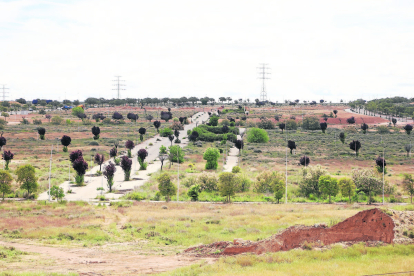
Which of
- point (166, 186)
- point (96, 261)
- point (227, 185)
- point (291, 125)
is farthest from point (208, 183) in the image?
point (291, 125)

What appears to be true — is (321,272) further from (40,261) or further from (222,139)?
(222,139)

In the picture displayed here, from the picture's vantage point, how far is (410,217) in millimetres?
22344

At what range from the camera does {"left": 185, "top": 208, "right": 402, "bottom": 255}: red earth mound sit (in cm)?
2184

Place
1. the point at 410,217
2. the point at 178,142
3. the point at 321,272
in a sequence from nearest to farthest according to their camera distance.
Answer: the point at 321,272 < the point at 410,217 < the point at 178,142

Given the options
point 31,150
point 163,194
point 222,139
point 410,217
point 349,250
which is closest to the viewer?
point 349,250

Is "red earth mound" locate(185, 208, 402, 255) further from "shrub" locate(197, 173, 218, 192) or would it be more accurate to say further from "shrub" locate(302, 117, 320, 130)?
"shrub" locate(302, 117, 320, 130)

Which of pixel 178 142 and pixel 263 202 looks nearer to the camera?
pixel 263 202

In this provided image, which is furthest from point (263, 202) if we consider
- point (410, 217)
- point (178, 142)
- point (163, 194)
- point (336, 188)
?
point (178, 142)

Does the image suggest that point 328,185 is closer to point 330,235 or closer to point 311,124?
point 330,235

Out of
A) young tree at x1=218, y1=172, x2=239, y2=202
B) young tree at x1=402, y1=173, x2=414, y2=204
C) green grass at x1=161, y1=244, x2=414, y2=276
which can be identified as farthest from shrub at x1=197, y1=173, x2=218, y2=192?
green grass at x1=161, y1=244, x2=414, y2=276

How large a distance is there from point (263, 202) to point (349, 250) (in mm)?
23343

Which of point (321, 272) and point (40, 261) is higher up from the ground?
point (321, 272)

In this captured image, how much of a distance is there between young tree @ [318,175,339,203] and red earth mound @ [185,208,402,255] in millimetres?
21154

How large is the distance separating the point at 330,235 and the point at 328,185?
2176 cm
